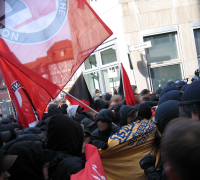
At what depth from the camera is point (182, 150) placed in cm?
80

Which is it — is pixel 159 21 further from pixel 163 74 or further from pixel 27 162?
pixel 27 162

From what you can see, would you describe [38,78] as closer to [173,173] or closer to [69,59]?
[69,59]

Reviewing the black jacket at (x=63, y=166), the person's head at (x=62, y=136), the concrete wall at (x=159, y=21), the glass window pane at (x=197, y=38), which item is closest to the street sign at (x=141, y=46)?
the concrete wall at (x=159, y=21)

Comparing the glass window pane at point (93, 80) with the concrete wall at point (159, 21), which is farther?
the glass window pane at point (93, 80)

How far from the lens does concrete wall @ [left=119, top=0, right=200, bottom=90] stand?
963cm

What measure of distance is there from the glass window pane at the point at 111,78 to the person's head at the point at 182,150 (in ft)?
33.6

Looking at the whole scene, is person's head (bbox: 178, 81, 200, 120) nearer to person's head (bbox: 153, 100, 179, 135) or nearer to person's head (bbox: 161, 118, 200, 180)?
person's head (bbox: 153, 100, 179, 135)

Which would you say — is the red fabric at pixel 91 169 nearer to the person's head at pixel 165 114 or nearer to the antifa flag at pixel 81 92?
the person's head at pixel 165 114

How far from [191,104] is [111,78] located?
1012 centimetres

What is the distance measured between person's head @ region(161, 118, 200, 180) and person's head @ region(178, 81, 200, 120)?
0.61 m

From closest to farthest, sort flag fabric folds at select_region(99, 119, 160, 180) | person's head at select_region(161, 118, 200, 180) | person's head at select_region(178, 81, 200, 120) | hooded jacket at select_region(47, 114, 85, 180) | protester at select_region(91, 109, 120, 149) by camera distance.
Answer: person's head at select_region(161, 118, 200, 180) < person's head at select_region(178, 81, 200, 120) < hooded jacket at select_region(47, 114, 85, 180) < flag fabric folds at select_region(99, 119, 160, 180) < protester at select_region(91, 109, 120, 149)

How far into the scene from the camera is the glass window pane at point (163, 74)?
32.8ft

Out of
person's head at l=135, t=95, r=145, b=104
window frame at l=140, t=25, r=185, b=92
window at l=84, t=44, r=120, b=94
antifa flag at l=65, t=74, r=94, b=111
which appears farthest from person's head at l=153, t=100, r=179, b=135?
window at l=84, t=44, r=120, b=94

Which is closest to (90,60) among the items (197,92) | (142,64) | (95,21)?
(142,64)
